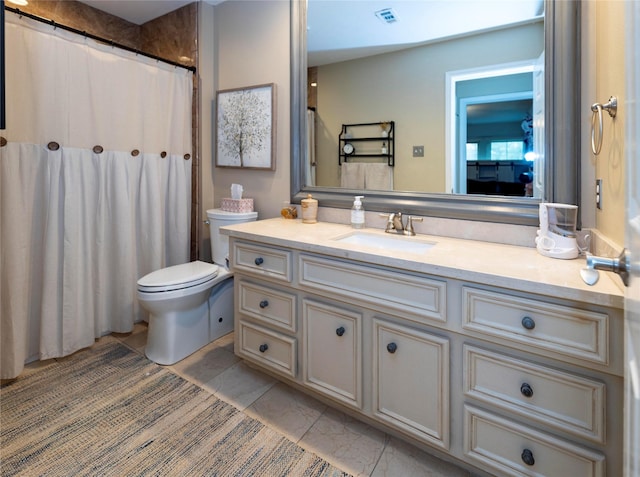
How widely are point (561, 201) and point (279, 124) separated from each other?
5.59 ft

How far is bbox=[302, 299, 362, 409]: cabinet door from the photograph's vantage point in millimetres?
1561

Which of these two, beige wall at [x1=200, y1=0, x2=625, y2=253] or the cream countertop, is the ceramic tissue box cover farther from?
the cream countertop

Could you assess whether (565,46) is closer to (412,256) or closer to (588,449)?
(412,256)

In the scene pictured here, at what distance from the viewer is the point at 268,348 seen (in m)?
1.88

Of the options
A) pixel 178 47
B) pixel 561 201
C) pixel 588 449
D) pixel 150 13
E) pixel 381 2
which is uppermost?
pixel 150 13

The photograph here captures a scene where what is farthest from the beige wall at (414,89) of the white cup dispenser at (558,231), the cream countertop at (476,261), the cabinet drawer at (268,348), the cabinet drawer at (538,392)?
the cabinet drawer at (268,348)

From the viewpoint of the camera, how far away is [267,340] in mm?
1879

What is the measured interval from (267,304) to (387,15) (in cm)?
164

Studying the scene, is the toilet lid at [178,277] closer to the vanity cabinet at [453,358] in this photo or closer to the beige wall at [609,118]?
the vanity cabinet at [453,358]

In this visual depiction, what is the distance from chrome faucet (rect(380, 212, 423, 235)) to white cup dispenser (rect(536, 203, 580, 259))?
578mm

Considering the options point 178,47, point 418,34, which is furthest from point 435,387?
point 178,47

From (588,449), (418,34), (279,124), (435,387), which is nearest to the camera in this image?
(588,449)

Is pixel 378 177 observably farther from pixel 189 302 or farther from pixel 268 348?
pixel 189 302

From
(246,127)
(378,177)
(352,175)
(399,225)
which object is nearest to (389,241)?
(399,225)
